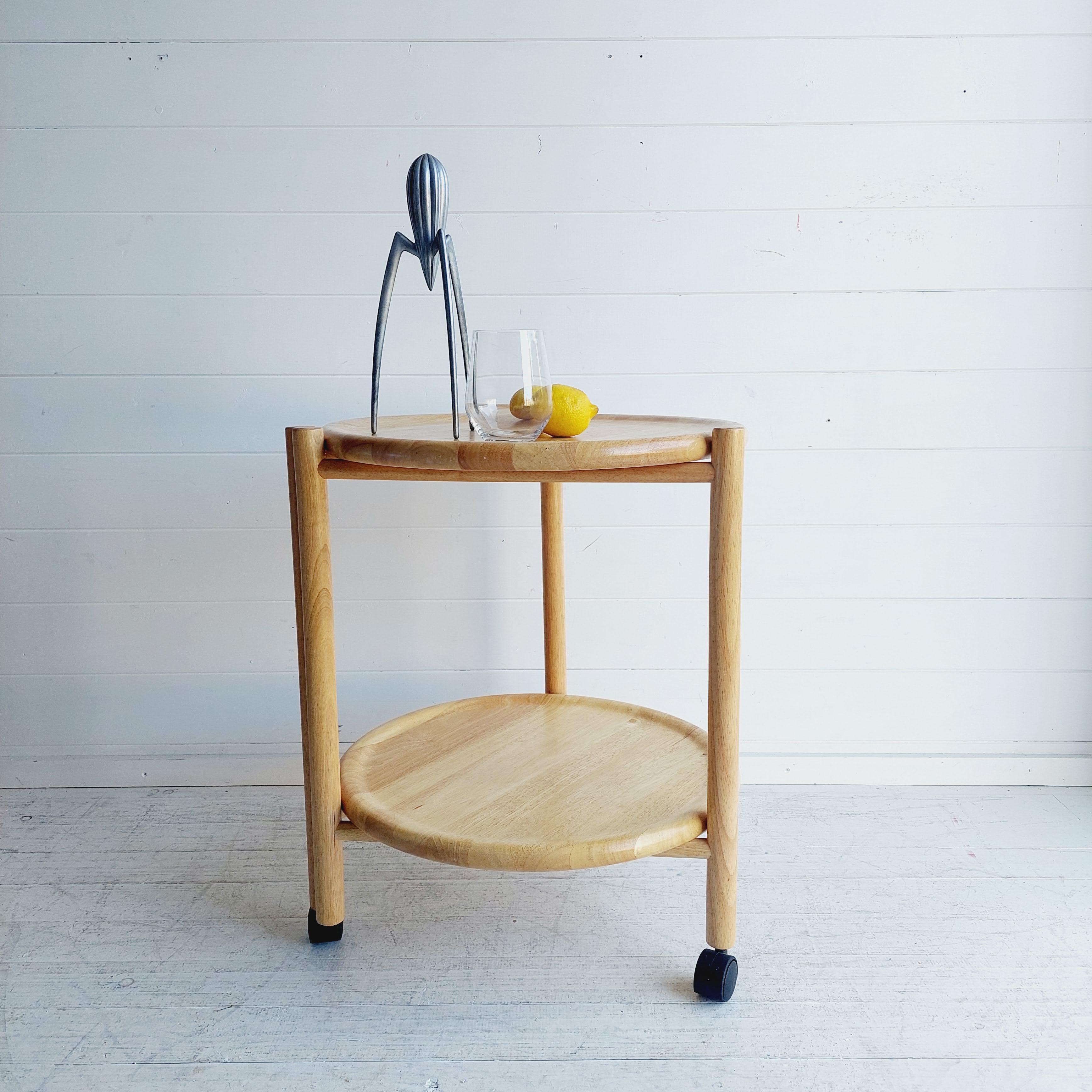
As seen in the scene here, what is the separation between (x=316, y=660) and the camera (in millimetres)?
1214

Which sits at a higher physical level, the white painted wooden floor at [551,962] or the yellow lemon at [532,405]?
the yellow lemon at [532,405]

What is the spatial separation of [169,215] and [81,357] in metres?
0.29

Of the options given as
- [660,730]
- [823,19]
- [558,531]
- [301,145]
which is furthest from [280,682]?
[823,19]

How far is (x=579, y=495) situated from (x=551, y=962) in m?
0.79

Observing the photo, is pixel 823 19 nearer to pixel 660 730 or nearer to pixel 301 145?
pixel 301 145

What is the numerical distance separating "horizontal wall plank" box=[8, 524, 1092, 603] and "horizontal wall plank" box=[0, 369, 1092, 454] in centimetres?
16

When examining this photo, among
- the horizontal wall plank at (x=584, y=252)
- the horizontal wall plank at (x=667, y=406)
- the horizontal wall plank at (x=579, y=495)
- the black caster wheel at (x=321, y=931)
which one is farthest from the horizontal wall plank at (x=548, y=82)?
the black caster wheel at (x=321, y=931)

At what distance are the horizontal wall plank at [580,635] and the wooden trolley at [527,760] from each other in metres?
0.37

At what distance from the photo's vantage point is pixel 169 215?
1.68 metres

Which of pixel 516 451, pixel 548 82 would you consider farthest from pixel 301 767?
pixel 548 82

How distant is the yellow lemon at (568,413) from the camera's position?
3.94 ft

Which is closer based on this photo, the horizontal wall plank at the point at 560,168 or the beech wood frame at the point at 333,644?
the beech wood frame at the point at 333,644

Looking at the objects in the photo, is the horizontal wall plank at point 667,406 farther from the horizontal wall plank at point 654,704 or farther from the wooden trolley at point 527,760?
the horizontal wall plank at point 654,704

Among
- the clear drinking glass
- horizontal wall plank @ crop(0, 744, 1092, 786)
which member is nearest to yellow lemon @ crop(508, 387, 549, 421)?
the clear drinking glass
